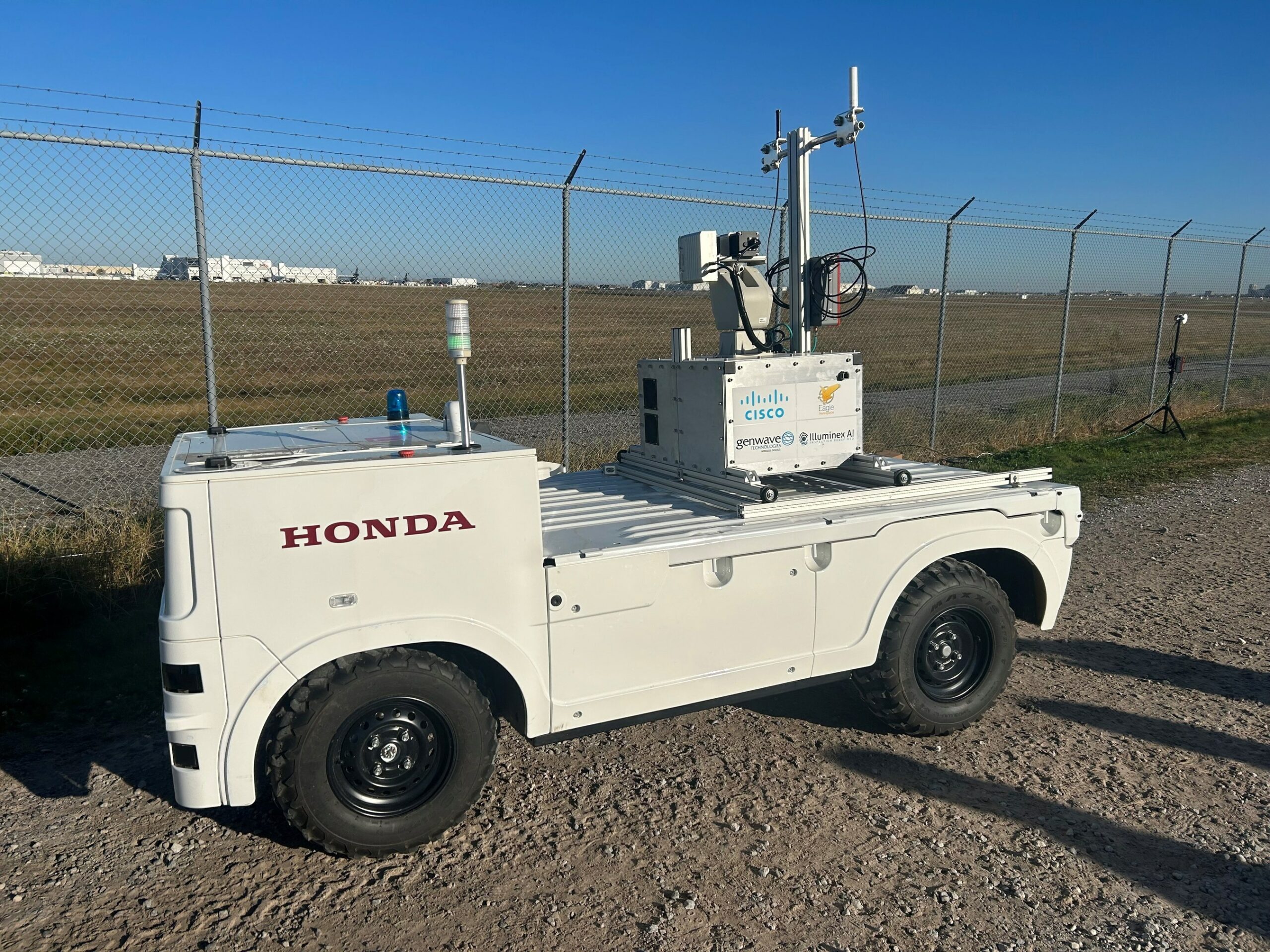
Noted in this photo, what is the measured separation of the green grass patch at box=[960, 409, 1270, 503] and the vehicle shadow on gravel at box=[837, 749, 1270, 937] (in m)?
5.72

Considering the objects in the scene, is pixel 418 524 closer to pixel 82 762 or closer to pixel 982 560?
pixel 82 762

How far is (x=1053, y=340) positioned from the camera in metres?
35.3

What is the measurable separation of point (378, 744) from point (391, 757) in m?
0.07

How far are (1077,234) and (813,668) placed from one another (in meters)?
9.77

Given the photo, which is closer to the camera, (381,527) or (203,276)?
(381,527)

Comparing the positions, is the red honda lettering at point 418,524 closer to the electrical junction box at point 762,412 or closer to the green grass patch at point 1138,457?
the electrical junction box at point 762,412

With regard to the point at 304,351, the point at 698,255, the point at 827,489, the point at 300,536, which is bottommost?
the point at 827,489

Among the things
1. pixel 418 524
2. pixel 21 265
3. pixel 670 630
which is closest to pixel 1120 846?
pixel 670 630

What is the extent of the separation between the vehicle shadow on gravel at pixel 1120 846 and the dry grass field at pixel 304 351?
518cm

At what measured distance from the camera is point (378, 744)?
3311mm

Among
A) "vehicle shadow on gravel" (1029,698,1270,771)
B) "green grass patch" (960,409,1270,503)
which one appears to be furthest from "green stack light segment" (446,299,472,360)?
→ "green grass patch" (960,409,1270,503)

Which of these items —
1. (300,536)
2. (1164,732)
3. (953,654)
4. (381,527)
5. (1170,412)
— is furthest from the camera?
(1170,412)

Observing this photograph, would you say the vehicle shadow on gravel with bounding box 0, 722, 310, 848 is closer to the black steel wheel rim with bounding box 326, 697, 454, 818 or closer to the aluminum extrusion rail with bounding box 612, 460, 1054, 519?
the black steel wheel rim with bounding box 326, 697, 454, 818

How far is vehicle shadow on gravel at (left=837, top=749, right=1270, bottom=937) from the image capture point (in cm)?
306
